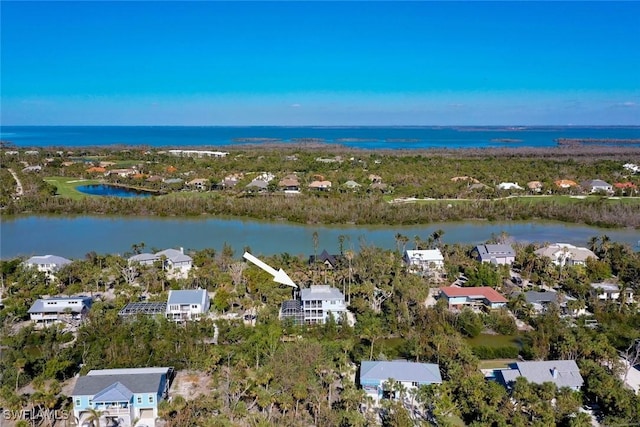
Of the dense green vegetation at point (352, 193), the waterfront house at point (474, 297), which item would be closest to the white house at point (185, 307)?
the waterfront house at point (474, 297)

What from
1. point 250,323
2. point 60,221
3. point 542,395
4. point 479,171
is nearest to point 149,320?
point 250,323

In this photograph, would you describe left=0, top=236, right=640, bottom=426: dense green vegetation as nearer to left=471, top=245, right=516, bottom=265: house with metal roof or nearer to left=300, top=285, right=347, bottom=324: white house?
left=471, top=245, right=516, bottom=265: house with metal roof

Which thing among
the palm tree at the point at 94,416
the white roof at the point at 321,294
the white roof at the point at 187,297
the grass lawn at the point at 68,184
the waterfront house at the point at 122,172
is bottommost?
the palm tree at the point at 94,416

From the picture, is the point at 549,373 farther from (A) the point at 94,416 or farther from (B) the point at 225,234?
(B) the point at 225,234

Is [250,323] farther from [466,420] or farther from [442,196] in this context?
[442,196]

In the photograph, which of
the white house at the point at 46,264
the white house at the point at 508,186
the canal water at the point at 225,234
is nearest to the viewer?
the white house at the point at 46,264

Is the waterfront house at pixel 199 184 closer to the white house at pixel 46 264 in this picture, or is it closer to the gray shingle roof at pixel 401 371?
the white house at pixel 46 264

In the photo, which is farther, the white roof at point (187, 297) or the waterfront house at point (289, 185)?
the waterfront house at point (289, 185)
